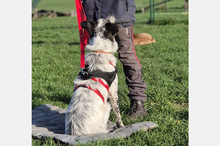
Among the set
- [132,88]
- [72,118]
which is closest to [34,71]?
[132,88]

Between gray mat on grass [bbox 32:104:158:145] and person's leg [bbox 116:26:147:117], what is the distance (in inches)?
22.1

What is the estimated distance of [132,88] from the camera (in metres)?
5.08

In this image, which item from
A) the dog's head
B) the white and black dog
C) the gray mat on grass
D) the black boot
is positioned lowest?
the gray mat on grass

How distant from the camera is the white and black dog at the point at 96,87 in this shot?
3.97 m

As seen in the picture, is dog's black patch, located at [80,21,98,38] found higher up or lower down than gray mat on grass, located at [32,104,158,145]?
higher up

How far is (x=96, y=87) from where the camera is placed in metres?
4.13

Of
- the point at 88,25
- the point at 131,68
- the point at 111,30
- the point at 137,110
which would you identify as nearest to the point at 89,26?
the point at 88,25

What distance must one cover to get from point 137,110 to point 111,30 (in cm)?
145

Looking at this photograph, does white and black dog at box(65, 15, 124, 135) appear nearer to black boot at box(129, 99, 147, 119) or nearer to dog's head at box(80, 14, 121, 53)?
dog's head at box(80, 14, 121, 53)

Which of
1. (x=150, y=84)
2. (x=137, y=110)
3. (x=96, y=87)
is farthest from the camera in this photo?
(x=150, y=84)

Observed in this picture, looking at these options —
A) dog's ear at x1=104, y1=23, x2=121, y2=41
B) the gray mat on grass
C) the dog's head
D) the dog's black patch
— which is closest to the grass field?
the gray mat on grass

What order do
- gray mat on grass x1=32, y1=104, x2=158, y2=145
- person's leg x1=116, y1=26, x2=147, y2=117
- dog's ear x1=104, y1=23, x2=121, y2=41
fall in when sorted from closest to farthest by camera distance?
gray mat on grass x1=32, y1=104, x2=158, y2=145, dog's ear x1=104, y1=23, x2=121, y2=41, person's leg x1=116, y1=26, x2=147, y2=117

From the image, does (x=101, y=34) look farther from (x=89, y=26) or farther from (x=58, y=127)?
(x=58, y=127)

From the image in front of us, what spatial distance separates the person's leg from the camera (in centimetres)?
487
